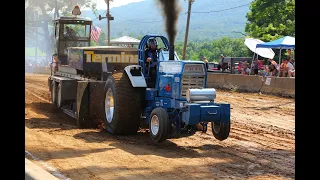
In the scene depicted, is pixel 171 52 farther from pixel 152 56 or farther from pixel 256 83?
pixel 256 83

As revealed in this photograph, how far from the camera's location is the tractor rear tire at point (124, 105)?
31.3 ft

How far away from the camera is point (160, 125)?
8484mm

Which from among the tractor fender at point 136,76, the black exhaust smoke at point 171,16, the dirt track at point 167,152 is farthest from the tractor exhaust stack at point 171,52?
the dirt track at point 167,152

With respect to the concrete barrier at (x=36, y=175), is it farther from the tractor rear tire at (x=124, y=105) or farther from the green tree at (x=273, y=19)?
the green tree at (x=273, y=19)

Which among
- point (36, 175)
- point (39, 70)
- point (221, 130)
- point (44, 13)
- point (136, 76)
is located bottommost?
point (36, 175)

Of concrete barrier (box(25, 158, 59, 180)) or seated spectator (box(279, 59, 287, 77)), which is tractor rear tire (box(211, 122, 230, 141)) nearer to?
concrete barrier (box(25, 158, 59, 180))

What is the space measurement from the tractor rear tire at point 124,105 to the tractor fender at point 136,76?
203mm

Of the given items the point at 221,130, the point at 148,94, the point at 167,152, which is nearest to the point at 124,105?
the point at 148,94

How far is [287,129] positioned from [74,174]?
6005mm

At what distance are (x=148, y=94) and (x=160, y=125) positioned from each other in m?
1.14

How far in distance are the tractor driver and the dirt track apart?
1.28 meters
